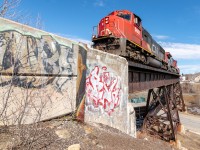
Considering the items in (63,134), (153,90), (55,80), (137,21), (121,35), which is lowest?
(63,134)

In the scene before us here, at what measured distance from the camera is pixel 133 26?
11758 millimetres

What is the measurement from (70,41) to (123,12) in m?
7.61

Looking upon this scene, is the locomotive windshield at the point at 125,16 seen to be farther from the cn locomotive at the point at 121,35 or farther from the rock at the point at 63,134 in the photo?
the rock at the point at 63,134

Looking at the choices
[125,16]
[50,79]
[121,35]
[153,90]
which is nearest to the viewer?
[50,79]

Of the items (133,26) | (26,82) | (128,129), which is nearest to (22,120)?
(26,82)

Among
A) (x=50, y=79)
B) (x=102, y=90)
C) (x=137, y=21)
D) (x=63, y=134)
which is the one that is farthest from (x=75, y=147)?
(x=137, y=21)

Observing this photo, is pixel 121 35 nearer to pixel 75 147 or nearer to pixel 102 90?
pixel 102 90

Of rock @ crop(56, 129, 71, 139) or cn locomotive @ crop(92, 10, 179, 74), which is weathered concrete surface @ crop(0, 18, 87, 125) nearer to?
rock @ crop(56, 129, 71, 139)

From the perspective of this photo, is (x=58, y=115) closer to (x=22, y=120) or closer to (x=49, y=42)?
(x=22, y=120)

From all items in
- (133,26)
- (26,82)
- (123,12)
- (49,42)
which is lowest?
(26,82)

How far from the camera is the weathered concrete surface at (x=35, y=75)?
12.0ft

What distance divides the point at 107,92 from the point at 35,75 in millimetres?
3208

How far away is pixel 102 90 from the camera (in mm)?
6566

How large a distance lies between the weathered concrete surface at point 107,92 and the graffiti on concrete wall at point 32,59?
3.60ft
